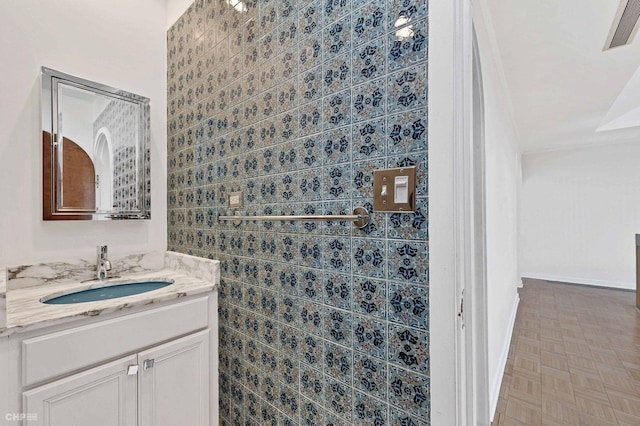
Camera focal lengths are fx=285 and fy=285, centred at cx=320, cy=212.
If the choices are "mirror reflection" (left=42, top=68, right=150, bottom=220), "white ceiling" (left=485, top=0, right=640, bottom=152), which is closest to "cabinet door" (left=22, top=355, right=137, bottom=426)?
Answer: "mirror reflection" (left=42, top=68, right=150, bottom=220)

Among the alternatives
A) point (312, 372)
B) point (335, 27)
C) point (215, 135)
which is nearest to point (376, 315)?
point (312, 372)

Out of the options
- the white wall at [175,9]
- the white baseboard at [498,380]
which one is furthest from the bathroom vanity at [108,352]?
the white baseboard at [498,380]

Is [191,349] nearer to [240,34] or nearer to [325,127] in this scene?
[325,127]

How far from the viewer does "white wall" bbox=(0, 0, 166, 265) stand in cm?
134

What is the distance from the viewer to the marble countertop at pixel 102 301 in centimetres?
100

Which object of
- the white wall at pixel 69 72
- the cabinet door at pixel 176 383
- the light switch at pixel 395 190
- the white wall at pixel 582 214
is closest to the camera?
the light switch at pixel 395 190

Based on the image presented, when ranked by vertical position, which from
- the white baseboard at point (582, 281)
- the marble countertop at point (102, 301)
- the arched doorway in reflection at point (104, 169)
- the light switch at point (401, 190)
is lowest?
the white baseboard at point (582, 281)

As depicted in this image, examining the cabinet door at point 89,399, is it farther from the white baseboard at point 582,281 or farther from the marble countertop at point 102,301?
the white baseboard at point 582,281

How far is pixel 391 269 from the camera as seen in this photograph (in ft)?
2.71

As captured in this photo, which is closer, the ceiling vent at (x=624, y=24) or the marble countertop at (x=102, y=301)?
the marble countertop at (x=102, y=301)

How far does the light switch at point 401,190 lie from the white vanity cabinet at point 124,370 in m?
1.12

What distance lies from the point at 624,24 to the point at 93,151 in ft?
10.6

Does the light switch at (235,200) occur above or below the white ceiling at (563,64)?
below

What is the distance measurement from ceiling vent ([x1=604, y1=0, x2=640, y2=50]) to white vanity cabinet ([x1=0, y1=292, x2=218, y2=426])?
282 cm
